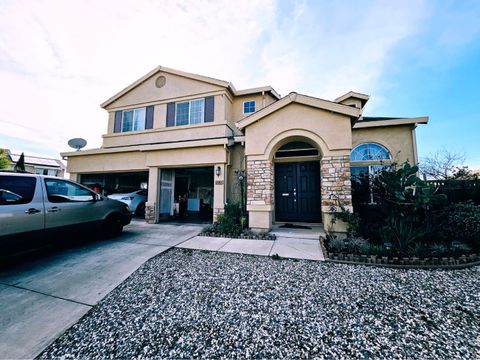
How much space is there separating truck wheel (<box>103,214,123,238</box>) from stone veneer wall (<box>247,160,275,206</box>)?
4174 millimetres

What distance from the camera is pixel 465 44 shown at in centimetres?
629

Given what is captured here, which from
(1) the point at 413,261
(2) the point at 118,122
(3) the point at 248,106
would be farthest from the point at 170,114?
(1) the point at 413,261

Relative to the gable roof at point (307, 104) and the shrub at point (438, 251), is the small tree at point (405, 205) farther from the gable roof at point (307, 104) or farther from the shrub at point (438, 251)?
the gable roof at point (307, 104)

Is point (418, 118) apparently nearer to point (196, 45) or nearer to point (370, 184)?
point (370, 184)

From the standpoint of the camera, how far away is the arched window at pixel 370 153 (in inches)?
321

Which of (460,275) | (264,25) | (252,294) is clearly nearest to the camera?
(252,294)

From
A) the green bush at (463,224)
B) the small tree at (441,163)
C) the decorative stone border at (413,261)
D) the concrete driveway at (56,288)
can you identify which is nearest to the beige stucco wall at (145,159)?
the concrete driveway at (56,288)

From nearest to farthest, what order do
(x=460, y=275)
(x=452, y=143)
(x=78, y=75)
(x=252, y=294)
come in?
1. (x=252, y=294)
2. (x=460, y=275)
3. (x=78, y=75)
4. (x=452, y=143)

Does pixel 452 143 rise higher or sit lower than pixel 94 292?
higher

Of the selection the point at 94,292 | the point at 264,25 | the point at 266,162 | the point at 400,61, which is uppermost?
the point at 264,25

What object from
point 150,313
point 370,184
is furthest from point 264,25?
point 150,313

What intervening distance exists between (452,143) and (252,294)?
14.9 metres

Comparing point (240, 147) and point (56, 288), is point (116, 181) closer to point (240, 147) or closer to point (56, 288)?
point (240, 147)

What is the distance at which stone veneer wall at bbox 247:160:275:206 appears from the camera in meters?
6.15
